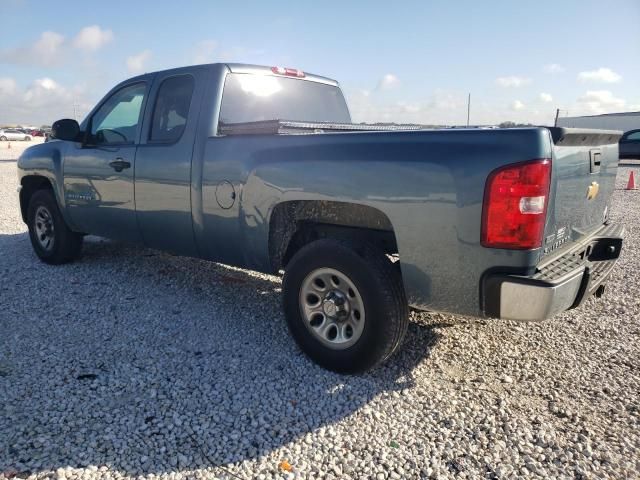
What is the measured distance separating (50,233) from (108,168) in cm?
156

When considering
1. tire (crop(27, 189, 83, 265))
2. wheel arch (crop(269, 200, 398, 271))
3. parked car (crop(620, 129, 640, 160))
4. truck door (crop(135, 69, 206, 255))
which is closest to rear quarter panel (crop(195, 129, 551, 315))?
wheel arch (crop(269, 200, 398, 271))

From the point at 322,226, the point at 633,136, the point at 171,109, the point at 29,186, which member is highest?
the point at 171,109

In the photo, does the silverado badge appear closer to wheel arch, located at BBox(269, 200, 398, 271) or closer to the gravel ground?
the gravel ground

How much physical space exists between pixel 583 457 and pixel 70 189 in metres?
4.88

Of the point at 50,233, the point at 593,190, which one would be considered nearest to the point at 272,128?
the point at 593,190

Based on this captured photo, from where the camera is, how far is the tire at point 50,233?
545cm

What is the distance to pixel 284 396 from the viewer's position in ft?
9.64

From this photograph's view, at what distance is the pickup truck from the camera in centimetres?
250

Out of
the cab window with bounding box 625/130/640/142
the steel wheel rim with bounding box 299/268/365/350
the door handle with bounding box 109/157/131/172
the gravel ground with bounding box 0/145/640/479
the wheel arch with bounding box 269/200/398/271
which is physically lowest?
the gravel ground with bounding box 0/145/640/479

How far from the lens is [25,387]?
2.98m

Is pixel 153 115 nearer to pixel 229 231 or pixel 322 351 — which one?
pixel 229 231

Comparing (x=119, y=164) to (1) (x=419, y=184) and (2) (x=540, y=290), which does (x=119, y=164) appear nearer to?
Result: (1) (x=419, y=184)

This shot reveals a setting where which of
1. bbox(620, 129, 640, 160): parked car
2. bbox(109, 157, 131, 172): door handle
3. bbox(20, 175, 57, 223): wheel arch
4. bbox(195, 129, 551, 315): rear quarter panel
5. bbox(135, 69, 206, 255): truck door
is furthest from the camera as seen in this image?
bbox(620, 129, 640, 160): parked car

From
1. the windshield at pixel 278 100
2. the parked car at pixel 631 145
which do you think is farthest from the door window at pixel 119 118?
the parked car at pixel 631 145
